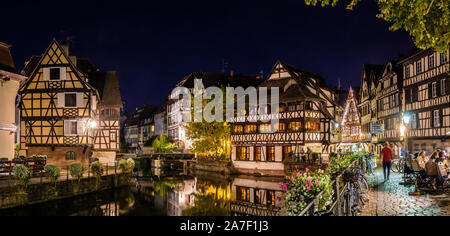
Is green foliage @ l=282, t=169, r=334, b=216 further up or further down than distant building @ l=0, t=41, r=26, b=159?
further down

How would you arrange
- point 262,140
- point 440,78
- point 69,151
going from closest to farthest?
point 440,78 < point 69,151 < point 262,140

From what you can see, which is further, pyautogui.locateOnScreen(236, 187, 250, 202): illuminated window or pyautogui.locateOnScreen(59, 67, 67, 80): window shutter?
pyautogui.locateOnScreen(59, 67, 67, 80): window shutter

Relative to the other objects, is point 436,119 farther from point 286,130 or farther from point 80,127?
point 80,127

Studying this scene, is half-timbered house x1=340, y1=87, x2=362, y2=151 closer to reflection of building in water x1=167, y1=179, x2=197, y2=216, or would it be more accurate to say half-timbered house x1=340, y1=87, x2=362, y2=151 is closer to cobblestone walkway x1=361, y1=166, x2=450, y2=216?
reflection of building in water x1=167, y1=179, x2=197, y2=216

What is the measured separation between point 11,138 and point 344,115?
46.7m

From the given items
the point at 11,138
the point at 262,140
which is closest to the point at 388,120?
the point at 262,140

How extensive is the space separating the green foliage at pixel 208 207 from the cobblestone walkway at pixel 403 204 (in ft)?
33.2

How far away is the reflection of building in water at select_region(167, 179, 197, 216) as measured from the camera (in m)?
24.2

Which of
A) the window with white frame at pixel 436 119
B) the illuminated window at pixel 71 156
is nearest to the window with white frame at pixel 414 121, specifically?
the window with white frame at pixel 436 119

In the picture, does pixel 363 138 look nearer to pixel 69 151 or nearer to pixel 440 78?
pixel 440 78

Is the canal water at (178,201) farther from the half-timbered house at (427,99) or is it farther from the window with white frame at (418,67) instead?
the window with white frame at (418,67)

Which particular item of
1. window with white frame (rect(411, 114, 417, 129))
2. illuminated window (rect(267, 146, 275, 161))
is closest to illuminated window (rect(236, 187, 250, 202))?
illuminated window (rect(267, 146, 275, 161))

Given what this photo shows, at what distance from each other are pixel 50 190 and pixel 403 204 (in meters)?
20.4

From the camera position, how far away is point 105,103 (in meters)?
44.4
